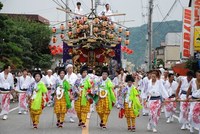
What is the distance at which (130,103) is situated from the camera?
475 inches

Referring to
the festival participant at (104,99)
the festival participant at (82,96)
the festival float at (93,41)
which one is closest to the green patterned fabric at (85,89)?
the festival participant at (82,96)

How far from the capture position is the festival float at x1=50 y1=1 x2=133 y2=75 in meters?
25.5

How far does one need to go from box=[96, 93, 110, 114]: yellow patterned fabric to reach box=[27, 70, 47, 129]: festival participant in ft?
4.99

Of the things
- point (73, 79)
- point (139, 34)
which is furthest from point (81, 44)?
point (139, 34)

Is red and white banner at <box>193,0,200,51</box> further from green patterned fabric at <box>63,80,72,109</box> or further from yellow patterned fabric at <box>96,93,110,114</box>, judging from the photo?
green patterned fabric at <box>63,80,72,109</box>

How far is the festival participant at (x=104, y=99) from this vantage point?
1225cm

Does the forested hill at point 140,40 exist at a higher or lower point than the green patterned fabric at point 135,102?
higher

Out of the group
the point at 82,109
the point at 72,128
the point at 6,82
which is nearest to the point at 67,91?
the point at 82,109

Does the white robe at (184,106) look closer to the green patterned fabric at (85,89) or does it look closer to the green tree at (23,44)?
the green patterned fabric at (85,89)

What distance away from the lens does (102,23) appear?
25.5m

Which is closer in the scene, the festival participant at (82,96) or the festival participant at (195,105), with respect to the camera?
the festival participant at (195,105)

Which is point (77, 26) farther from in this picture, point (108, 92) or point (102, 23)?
point (108, 92)

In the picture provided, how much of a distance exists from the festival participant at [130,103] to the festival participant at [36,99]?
7.33 feet

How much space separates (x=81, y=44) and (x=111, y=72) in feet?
8.03
